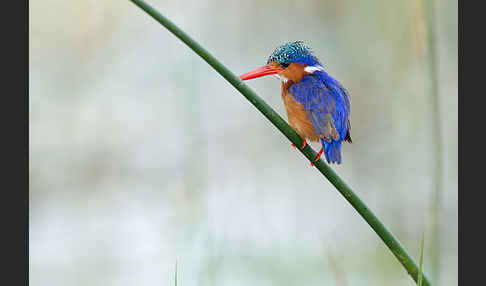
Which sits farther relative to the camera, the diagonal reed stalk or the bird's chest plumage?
the bird's chest plumage

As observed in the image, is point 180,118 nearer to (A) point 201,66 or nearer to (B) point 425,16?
→ (A) point 201,66

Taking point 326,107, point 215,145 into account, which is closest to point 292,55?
point 326,107

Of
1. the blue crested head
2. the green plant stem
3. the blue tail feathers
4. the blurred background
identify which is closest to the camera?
the green plant stem

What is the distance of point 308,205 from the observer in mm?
3385

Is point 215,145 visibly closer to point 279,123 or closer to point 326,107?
point 326,107

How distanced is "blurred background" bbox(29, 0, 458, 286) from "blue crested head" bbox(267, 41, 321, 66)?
1039mm

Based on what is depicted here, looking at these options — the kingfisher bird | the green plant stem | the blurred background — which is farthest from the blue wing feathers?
the blurred background

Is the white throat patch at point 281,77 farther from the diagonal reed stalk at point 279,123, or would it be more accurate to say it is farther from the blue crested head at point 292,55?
the diagonal reed stalk at point 279,123

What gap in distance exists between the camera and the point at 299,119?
1.82 metres

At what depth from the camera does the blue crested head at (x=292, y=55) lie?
1902 millimetres

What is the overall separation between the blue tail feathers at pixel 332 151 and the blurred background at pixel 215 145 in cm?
115

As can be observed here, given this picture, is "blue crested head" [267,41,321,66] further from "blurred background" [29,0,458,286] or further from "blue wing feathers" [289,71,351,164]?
"blurred background" [29,0,458,286]

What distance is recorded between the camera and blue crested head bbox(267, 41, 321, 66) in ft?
6.24

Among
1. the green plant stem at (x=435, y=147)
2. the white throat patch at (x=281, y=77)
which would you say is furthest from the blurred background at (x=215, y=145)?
the green plant stem at (x=435, y=147)
